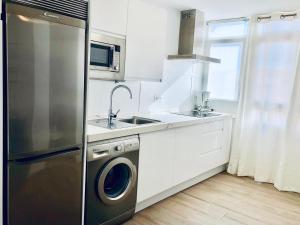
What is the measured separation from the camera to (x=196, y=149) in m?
3.21

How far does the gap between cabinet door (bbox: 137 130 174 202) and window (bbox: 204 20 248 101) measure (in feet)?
5.82

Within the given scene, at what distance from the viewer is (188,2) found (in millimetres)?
3172

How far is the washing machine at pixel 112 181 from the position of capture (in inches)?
80.1

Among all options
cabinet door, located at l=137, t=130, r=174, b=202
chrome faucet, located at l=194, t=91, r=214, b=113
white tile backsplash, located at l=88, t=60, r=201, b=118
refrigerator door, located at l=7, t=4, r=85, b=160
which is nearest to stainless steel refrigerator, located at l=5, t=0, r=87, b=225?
refrigerator door, located at l=7, t=4, r=85, b=160

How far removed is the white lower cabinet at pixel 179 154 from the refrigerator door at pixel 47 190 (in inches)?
28.7

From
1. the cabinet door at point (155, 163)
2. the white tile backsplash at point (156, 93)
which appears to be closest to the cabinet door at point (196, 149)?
the cabinet door at point (155, 163)

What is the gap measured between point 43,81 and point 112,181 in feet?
3.88

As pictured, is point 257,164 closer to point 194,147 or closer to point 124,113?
point 194,147

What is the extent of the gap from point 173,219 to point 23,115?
1745mm

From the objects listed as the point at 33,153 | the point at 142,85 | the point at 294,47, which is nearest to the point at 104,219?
the point at 33,153

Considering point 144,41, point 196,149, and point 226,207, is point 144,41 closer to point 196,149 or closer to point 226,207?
point 196,149

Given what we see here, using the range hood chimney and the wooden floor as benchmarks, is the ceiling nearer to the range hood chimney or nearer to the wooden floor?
the range hood chimney

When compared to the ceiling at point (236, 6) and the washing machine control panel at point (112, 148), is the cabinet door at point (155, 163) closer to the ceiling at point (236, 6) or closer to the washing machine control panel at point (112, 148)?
the washing machine control panel at point (112, 148)

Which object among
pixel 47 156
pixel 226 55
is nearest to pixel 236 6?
pixel 226 55
